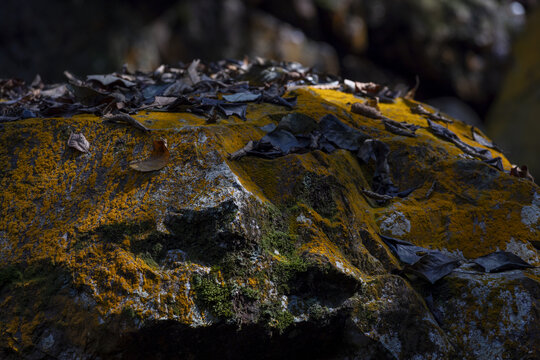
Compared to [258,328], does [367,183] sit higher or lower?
higher

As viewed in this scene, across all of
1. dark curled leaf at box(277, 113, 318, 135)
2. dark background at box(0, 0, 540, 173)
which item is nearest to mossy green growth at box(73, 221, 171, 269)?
dark curled leaf at box(277, 113, 318, 135)

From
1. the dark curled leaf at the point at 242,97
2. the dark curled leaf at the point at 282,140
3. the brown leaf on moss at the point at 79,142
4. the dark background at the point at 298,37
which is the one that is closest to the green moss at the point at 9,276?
the brown leaf on moss at the point at 79,142

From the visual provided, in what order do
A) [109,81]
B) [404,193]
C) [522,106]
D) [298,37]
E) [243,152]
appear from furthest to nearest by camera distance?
[522,106], [298,37], [109,81], [404,193], [243,152]

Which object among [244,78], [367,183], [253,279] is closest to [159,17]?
[244,78]

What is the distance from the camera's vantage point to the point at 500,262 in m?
2.24

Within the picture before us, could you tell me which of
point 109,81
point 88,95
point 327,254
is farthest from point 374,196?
point 109,81

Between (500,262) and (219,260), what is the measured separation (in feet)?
4.51

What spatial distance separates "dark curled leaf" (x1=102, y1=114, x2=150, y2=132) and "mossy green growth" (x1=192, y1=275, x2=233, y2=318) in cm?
81

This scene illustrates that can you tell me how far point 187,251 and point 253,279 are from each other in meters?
0.29

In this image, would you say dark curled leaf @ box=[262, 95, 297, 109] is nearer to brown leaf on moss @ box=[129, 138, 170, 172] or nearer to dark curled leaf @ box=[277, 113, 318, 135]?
dark curled leaf @ box=[277, 113, 318, 135]

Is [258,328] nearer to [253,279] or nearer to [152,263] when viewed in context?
[253,279]

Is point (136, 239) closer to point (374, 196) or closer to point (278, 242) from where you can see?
point (278, 242)

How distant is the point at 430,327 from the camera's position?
1955 millimetres

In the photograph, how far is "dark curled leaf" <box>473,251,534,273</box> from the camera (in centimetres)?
221
